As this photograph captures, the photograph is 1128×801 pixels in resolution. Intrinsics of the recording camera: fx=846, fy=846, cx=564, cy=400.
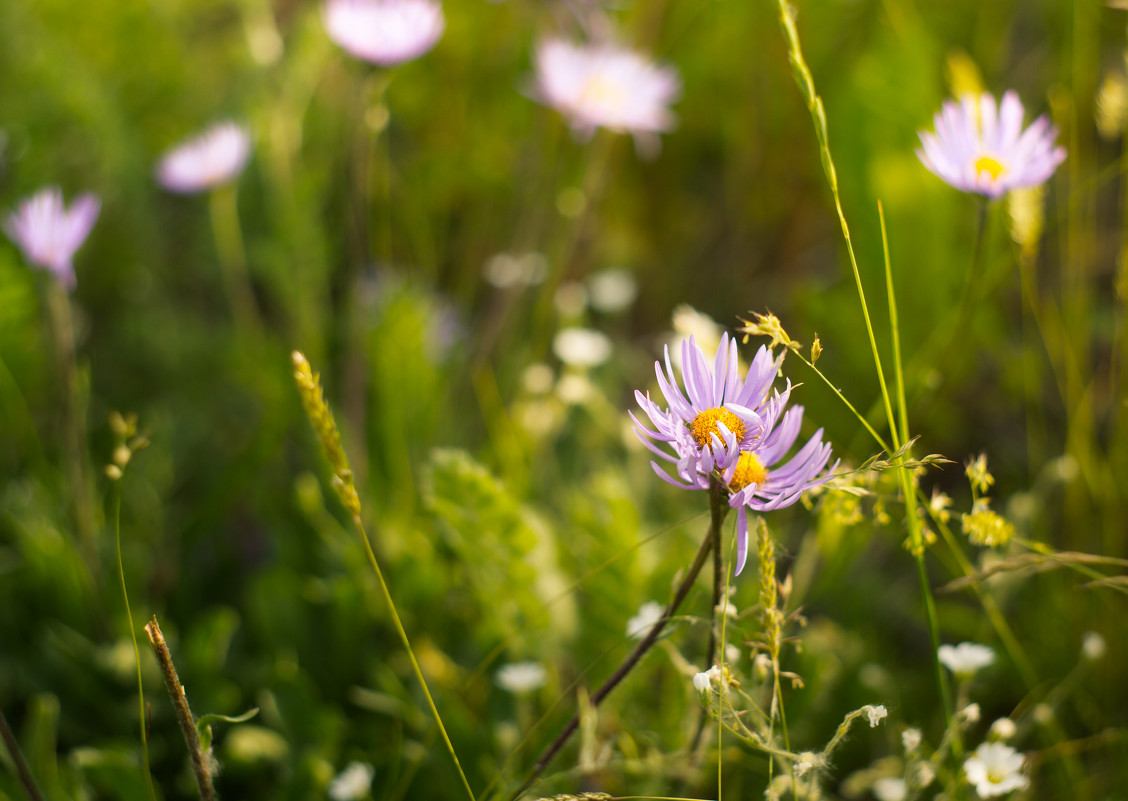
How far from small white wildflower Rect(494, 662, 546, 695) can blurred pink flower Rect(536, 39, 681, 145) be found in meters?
0.80

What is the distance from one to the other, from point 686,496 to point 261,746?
67cm

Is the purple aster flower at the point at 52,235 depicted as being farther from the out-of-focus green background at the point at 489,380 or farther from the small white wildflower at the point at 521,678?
the small white wildflower at the point at 521,678

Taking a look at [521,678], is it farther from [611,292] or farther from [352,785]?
[611,292]

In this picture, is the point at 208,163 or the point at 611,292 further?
the point at 611,292

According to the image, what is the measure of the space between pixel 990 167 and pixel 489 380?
826 millimetres

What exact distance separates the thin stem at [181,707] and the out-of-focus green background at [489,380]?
0.65 feet

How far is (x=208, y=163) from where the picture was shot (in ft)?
4.45

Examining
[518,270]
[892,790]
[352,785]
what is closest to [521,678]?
[352,785]

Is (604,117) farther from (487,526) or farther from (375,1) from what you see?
(487,526)

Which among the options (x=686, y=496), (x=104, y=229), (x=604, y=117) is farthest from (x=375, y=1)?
(x=686, y=496)

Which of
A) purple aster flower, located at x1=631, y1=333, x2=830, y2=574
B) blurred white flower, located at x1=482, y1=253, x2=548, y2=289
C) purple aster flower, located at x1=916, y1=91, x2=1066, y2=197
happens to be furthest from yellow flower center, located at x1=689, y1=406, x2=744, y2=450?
blurred white flower, located at x1=482, y1=253, x2=548, y2=289

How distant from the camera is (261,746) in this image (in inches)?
35.9

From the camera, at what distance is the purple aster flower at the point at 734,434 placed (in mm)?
486

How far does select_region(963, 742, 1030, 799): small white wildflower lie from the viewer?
0.67 meters
